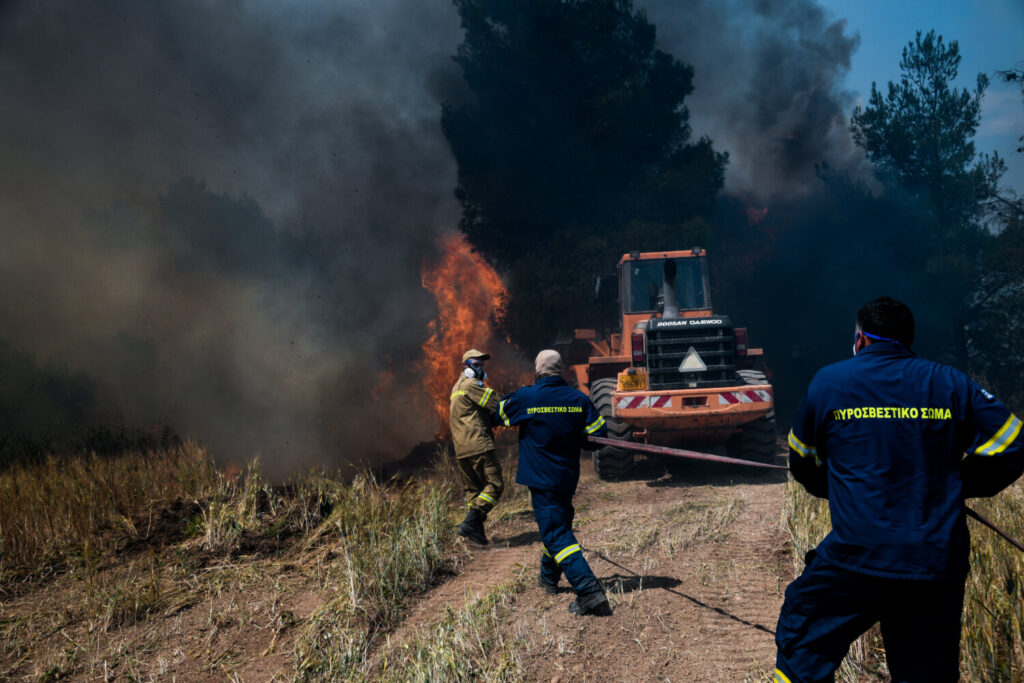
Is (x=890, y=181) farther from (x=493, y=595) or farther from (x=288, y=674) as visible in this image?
(x=288, y=674)

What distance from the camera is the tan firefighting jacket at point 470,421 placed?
621cm

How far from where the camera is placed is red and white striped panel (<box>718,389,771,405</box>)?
8.65 metres

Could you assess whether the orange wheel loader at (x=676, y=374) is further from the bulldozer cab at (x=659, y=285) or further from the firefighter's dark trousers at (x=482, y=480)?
the firefighter's dark trousers at (x=482, y=480)

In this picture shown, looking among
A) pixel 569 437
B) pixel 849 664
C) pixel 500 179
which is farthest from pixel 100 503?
pixel 500 179

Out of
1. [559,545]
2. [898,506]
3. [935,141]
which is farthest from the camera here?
[935,141]

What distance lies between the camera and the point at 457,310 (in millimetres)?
22281

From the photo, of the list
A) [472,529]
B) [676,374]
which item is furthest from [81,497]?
[676,374]

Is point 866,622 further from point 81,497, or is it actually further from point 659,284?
point 659,284

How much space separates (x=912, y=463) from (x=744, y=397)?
256 inches

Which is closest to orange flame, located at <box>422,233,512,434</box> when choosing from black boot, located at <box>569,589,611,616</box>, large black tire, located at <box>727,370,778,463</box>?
large black tire, located at <box>727,370,778,463</box>

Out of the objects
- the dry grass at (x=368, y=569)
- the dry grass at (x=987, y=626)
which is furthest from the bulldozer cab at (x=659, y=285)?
the dry grass at (x=987, y=626)

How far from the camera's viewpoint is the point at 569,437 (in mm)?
4598

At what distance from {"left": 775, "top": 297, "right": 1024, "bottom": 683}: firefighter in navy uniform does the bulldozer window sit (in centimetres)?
800

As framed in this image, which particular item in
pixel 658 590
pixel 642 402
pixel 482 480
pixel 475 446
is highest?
pixel 642 402
